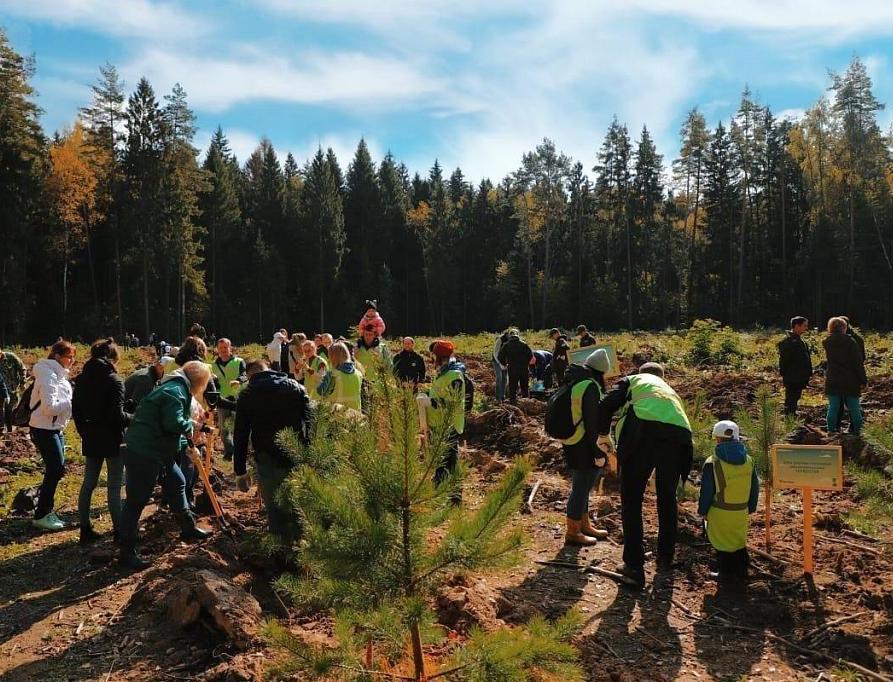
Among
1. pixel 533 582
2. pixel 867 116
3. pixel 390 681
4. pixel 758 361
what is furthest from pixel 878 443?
pixel 867 116

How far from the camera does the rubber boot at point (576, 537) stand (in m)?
5.98

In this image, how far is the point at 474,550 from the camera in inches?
104

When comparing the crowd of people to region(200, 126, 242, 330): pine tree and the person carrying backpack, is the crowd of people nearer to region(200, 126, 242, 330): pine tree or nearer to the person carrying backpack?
the person carrying backpack

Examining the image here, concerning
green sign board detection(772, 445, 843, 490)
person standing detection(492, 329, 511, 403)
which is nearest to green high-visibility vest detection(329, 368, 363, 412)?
green sign board detection(772, 445, 843, 490)

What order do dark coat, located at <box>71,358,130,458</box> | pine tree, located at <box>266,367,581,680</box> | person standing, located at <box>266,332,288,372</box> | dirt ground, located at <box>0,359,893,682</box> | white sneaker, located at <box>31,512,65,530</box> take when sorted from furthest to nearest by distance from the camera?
person standing, located at <box>266,332,288,372</box>, white sneaker, located at <box>31,512,65,530</box>, dark coat, located at <box>71,358,130,458</box>, dirt ground, located at <box>0,359,893,682</box>, pine tree, located at <box>266,367,581,680</box>

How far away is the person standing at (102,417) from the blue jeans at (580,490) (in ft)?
13.8

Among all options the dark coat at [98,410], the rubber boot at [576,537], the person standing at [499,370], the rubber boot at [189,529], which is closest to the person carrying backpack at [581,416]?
the rubber boot at [576,537]

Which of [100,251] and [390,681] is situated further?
[100,251]

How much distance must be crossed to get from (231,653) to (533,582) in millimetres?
2484

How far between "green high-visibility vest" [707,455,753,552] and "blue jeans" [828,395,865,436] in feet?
16.9

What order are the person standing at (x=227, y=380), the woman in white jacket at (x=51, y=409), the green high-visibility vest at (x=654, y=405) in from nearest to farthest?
the green high-visibility vest at (x=654, y=405)
the woman in white jacket at (x=51, y=409)
the person standing at (x=227, y=380)

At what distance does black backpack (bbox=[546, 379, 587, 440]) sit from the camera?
18.5 ft

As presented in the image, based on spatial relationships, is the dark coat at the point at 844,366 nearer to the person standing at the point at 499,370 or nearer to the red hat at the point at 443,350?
the red hat at the point at 443,350

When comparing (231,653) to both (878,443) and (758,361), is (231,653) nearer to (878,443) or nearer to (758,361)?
(878,443)
